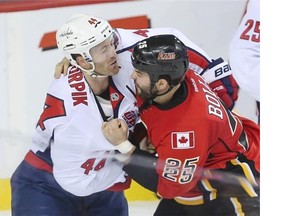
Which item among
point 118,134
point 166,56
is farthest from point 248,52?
Result: point 118,134

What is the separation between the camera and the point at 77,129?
1.80m

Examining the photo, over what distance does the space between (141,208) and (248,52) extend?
0.52 meters

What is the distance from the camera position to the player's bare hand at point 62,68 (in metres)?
1.80

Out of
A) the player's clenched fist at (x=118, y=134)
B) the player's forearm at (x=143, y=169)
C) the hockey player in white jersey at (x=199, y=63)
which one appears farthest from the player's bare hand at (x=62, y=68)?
the player's forearm at (x=143, y=169)

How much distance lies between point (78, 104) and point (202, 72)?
1.11ft

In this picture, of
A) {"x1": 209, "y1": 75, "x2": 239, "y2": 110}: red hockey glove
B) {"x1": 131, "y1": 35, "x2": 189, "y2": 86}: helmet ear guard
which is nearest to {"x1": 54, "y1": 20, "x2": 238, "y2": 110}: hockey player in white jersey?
{"x1": 209, "y1": 75, "x2": 239, "y2": 110}: red hockey glove

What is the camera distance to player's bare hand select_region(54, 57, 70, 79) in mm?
1796

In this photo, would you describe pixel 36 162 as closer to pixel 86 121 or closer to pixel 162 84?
pixel 86 121

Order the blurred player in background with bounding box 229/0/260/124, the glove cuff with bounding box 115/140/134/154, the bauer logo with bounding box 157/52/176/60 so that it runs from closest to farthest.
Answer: the bauer logo with bounding box 157/52/176/60 → the glove cuff with bounding box 115/140/134/154 → the blurred player in background with bounding box 229/0/260/124

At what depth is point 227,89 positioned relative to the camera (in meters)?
1.86

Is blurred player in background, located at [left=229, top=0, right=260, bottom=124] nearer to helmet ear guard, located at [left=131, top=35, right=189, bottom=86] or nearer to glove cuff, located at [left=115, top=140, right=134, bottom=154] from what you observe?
helmet ear guard, located at [left=131, top=35, right=189, bottom=86]

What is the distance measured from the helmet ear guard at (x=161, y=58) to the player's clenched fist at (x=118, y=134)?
155mm

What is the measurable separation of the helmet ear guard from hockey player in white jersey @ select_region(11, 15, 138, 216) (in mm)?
99
